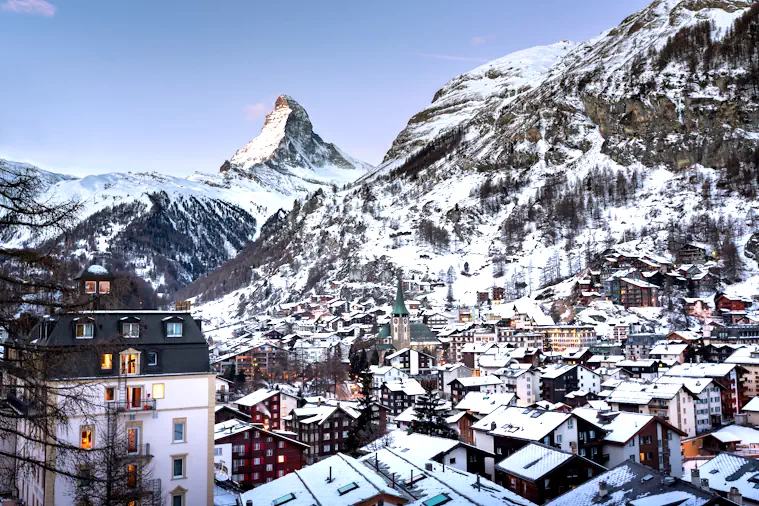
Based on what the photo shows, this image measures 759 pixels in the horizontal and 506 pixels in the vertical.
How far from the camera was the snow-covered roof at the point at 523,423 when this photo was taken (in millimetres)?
42634

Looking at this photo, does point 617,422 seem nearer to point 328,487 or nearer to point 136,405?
point 328,487

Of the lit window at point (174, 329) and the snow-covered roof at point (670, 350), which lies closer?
the lit window at point (174, 329)

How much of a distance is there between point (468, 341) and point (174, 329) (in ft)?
323

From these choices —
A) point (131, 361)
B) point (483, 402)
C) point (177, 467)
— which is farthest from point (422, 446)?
point (483, 402)

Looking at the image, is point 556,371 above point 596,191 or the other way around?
the other way around

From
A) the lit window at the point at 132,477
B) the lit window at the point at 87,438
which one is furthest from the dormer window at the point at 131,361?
the lit window at the point at 132,477

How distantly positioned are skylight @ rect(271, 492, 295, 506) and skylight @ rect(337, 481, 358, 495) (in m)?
2.08

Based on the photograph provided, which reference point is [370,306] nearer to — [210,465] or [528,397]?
[528,397]

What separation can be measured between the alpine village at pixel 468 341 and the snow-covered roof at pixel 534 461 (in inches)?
6.5

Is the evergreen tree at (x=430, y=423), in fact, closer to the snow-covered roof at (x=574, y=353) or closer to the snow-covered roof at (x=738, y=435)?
the snow-covered roof at (x=738, y=435)

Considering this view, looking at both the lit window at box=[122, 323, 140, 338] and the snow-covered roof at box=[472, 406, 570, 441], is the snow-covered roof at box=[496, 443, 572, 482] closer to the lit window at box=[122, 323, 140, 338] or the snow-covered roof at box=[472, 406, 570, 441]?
the snow-covered roof at box=[472, 406, 570, 441]

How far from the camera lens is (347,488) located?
94.4 feet

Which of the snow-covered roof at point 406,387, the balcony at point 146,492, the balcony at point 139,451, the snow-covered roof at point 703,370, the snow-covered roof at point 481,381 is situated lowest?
the snow-covered roof at point 406,387

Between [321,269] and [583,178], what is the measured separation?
234 feet
